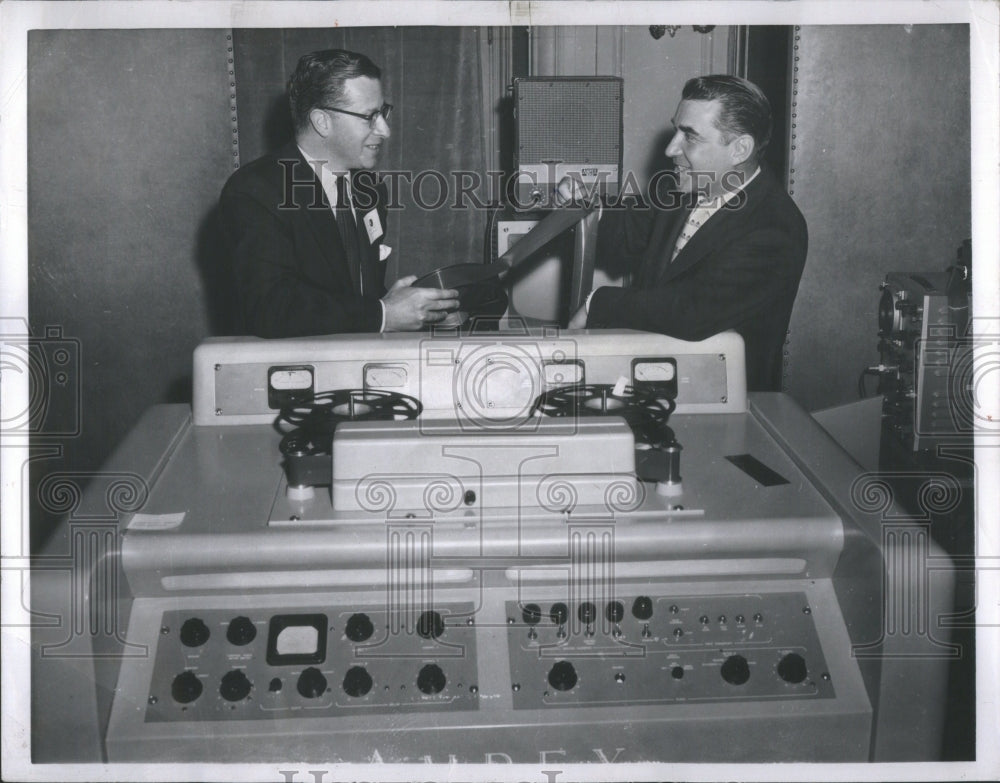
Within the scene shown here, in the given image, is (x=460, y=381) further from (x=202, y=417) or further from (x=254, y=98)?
(x=254, y=98)

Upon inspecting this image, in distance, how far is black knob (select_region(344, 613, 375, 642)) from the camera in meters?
1.39

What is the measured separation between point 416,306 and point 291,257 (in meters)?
0.47

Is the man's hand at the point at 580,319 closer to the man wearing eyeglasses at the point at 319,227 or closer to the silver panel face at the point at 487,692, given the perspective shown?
the man wearing eyeglasses at the point at 319,227

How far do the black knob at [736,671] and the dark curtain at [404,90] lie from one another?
265 centimetres

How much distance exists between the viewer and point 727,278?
2375 mm

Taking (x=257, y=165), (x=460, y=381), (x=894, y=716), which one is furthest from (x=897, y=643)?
(x=257, y=165)

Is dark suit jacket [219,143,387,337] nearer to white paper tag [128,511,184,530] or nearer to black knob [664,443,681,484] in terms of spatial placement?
white paper tag [128,511,184,530]

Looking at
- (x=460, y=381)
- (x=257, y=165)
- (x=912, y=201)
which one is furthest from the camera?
(x=912, y=201)

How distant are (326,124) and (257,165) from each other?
265 mm

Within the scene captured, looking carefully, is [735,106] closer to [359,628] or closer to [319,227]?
[319,227]

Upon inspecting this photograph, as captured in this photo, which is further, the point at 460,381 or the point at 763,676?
the point at 460,381

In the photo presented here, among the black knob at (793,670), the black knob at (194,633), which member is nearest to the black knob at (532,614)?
the black knob at (793,670)

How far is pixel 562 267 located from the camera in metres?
3.28

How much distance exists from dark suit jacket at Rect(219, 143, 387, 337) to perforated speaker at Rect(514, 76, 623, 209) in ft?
2.08
